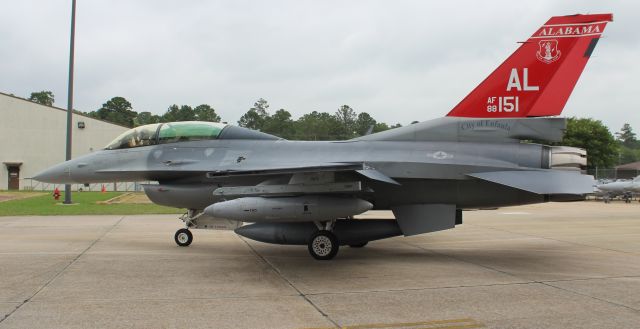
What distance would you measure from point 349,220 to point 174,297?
4.17 meters

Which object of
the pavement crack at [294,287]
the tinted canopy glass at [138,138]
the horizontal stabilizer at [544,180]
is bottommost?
the pavement crack at [294,287]

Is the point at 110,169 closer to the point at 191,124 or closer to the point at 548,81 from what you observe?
the point at 191,124

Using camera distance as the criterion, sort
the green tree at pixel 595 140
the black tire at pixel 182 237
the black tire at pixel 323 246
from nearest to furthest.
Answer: the black tire at pixel 323 246 < the black tire at pixel 182 237 < the green tree at pixel 595 140

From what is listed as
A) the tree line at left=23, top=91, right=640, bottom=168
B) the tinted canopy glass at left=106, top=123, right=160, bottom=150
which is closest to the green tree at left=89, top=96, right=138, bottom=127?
the tree line at left=23, top=91, right=640, bottom=168

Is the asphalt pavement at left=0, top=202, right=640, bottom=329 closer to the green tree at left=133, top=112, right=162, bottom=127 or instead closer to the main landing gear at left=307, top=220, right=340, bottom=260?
the main landing gear at left=307, top=220, right=340, bottom=260

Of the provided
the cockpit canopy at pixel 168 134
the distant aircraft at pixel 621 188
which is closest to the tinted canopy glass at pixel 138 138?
the cockpit canopy at pixel 168 134

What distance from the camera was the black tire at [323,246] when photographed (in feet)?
29.8

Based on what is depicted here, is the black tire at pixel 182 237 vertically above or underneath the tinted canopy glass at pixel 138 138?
underneath

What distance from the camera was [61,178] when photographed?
1079 cm

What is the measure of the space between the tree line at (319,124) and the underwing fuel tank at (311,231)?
232cm

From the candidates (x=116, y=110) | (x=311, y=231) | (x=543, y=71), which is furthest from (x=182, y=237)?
(x=116, y=110)

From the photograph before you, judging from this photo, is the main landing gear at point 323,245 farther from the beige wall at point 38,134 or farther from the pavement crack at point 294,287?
the beige wall at point 38,134

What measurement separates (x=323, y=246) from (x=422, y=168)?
2.27 m

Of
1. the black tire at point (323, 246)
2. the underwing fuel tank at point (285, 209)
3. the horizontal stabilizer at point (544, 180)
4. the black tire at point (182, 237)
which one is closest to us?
the horizontal stabilizer at point (544, 180)
